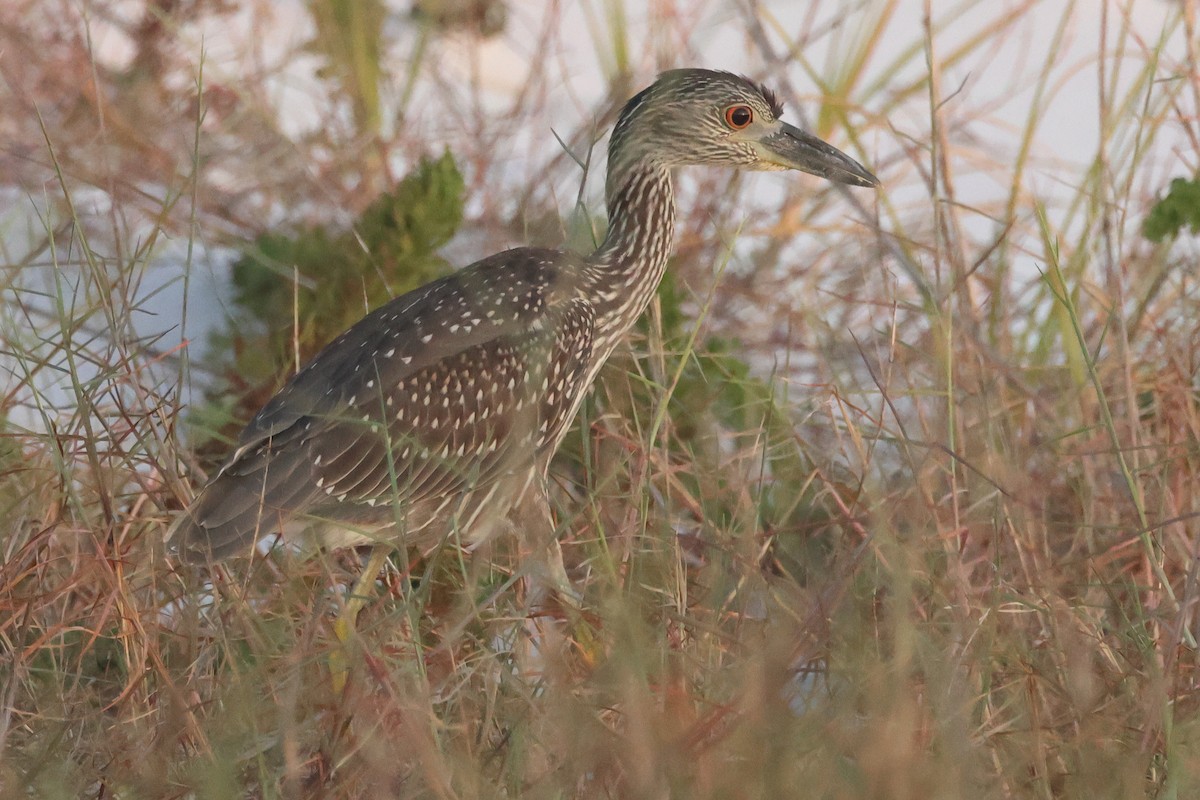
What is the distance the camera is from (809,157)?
452 cm

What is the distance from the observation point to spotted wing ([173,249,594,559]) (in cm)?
386

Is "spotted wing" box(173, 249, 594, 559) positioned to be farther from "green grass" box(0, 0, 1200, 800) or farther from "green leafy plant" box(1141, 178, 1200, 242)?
"green leafy plant" box(1141, 178, 1200, 242)

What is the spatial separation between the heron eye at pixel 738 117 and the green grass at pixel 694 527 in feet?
1.28

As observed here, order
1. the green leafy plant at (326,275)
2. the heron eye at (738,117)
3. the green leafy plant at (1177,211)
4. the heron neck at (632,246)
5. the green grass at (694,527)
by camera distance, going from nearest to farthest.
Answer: the green grass at (694,527) < the green leafy plant at (1177,211) < the heron neck at (632,246) < the heron eye at (738,117) < the green leafy plant at (326,275)

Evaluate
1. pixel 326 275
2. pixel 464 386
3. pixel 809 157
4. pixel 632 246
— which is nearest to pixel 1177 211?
pixel 809 157

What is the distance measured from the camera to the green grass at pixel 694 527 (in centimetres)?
265

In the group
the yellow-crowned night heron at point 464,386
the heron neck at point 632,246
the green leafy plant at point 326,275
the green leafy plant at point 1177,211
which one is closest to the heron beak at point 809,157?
the yellow-crowned night heron at point 464,386

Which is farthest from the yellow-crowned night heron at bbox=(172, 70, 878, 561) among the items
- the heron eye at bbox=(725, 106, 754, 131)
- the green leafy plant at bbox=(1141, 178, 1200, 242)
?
the green leafy plant at bbox=(1141, 178, 1200, 242)

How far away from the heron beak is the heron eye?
0.08m

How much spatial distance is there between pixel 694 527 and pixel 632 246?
2.81 feet

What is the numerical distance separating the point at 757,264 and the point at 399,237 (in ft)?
5.67

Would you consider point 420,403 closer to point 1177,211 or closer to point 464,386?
point 464,386

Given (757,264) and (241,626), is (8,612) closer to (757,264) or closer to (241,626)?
(241,626)

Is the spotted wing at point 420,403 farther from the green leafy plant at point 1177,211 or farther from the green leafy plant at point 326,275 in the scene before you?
the green leafy plant at point 1177,211
